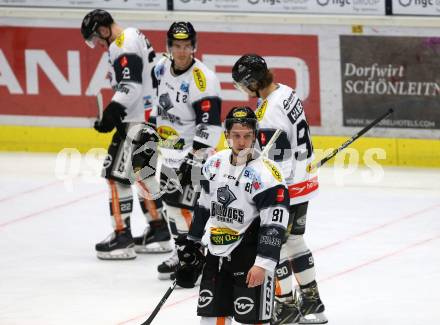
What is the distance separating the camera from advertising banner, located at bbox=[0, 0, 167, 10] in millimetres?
13508

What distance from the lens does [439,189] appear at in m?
12.1

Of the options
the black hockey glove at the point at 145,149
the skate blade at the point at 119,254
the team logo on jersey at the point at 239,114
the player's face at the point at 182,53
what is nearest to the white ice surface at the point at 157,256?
the skate blade at the point at 119,254

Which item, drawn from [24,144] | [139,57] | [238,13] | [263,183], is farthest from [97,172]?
[263,183]

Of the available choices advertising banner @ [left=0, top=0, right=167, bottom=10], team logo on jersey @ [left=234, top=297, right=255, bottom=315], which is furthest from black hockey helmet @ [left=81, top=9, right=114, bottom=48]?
team logo on jersey @ [left=234, top=297, right=255, bottom=315]

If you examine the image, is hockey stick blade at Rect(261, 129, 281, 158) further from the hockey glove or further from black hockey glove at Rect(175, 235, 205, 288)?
the hockey glove

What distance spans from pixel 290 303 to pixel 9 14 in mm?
6621

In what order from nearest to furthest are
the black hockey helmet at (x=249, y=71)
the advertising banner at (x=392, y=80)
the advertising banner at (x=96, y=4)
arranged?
the black hockey helmet at (x=249, y=71) → the advertising banner at (x=392, y=80) → the advertising banner at (x=96, y=4)

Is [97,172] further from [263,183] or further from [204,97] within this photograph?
[263,183]

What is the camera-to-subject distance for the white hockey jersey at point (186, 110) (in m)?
9.48

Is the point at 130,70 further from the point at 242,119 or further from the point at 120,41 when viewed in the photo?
the point at 242,119

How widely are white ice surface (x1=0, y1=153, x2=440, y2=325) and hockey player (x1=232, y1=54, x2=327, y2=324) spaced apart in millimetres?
346

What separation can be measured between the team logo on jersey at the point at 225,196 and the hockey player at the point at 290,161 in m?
1.00

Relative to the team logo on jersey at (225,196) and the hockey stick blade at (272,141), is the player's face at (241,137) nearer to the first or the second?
the team logo on jersey at (225,196)

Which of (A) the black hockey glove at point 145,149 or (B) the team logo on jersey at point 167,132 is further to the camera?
(A) the black hockey glove at point 145,149
